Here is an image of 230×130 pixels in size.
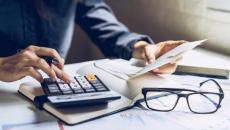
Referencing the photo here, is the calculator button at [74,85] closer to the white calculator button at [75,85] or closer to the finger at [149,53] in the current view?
the white calculator button at [75,85]

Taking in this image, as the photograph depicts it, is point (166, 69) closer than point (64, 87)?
No

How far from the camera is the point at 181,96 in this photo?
29.3 inches

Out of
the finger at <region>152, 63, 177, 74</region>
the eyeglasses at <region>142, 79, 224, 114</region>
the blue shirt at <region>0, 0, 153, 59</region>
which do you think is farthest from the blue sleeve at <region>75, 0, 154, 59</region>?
the eyeglasses at <region>142, 79, 224, 114</region>

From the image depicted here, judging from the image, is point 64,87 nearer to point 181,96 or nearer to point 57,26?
point 181,96

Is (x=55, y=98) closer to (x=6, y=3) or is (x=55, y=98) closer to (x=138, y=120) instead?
(x=138, y=120)

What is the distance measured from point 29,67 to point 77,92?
124 mm

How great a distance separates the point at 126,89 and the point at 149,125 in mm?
142

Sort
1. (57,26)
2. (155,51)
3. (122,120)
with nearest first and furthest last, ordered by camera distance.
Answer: (122,120) → (155,51) → (57,26)

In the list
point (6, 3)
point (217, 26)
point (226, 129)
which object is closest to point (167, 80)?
point (226, 129)

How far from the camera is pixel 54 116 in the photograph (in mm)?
684

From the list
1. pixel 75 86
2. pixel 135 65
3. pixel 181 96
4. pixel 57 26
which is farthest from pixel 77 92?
pixel 57 26

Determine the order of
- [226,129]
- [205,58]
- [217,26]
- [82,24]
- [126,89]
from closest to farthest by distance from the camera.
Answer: [226,129] → [126,89] → [205,58] → [217,26] → [82,24]

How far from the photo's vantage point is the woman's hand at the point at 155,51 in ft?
3.04

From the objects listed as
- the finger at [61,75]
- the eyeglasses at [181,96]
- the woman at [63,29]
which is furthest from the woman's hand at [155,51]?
the finger at [61,75]
